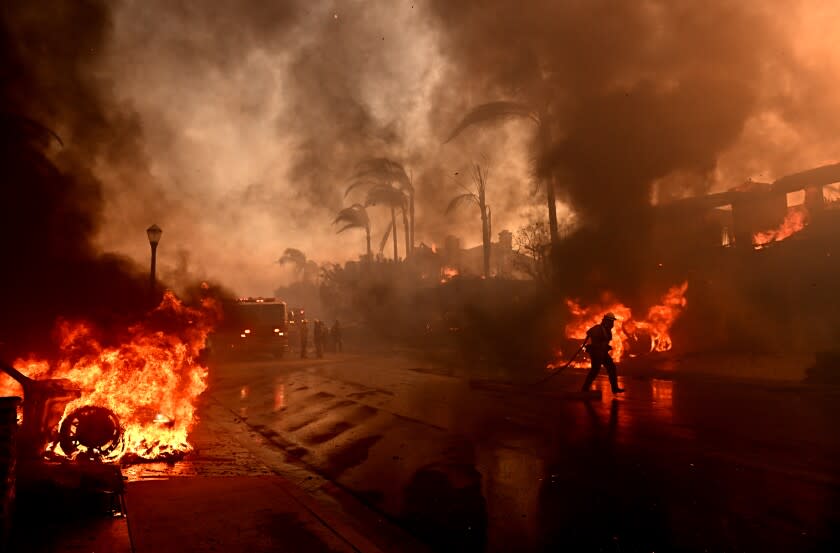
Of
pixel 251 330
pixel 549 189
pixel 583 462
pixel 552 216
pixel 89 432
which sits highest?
pixel 549 189

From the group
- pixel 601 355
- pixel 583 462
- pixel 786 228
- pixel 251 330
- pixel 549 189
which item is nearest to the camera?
pixel 583 462

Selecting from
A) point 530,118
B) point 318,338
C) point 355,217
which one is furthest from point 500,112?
point 355,217

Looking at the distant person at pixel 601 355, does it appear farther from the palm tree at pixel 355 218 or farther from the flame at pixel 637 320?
the palm tree at pixel 355 218

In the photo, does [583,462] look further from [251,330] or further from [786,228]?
[251,330]

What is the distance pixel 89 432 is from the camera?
21.2ft

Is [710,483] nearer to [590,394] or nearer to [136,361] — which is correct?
[590,394]

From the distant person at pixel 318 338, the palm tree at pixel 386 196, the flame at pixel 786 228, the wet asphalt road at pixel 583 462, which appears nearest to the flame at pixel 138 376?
the wet asphalt road at pixel 583 462

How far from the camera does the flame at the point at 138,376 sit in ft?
23.3

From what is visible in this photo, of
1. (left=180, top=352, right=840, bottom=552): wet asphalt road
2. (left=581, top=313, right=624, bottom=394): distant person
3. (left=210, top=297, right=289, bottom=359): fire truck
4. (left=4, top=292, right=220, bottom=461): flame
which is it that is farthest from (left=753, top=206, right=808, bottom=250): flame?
(left=4, top=292, right=220, bottom=461): flame

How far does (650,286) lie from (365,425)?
14581 millimetres

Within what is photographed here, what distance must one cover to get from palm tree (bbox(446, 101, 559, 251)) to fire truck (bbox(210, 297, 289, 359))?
13.0 metres

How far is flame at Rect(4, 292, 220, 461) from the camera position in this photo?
711 centimetres

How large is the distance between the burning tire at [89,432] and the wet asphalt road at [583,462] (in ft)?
2.82

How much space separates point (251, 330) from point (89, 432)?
2081 cm
